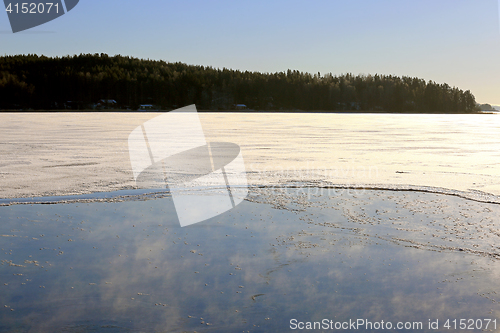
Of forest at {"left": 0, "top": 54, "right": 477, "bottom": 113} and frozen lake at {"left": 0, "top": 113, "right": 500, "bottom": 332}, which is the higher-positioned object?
forest at {"left": 0, "top": 54, "right": 477, "bottom": 113}

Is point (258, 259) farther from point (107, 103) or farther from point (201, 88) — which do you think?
point (201, 88)

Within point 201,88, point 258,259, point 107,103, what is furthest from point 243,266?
point 201,88

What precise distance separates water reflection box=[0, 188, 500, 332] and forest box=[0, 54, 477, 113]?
10841cm

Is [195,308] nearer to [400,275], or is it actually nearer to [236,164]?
[400,275]

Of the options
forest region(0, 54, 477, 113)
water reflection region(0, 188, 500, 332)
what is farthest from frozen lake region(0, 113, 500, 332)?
forest region(0, 54, 477, 113)

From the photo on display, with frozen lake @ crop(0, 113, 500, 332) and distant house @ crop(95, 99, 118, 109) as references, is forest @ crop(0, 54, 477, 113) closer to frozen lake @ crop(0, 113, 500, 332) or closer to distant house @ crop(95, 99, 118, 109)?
distant house @ crop(95, 99, 118, 109)

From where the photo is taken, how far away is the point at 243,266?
3.97 m

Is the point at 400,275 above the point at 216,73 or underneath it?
underneath

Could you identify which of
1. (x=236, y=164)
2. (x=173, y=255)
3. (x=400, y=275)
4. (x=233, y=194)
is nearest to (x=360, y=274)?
(x=400, y=275)

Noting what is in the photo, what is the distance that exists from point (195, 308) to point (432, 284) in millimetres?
1958

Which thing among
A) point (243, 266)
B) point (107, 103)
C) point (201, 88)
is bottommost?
A: point (243, 266)

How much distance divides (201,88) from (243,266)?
414 feet

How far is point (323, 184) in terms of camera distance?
778 cm

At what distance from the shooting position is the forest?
111 meters
